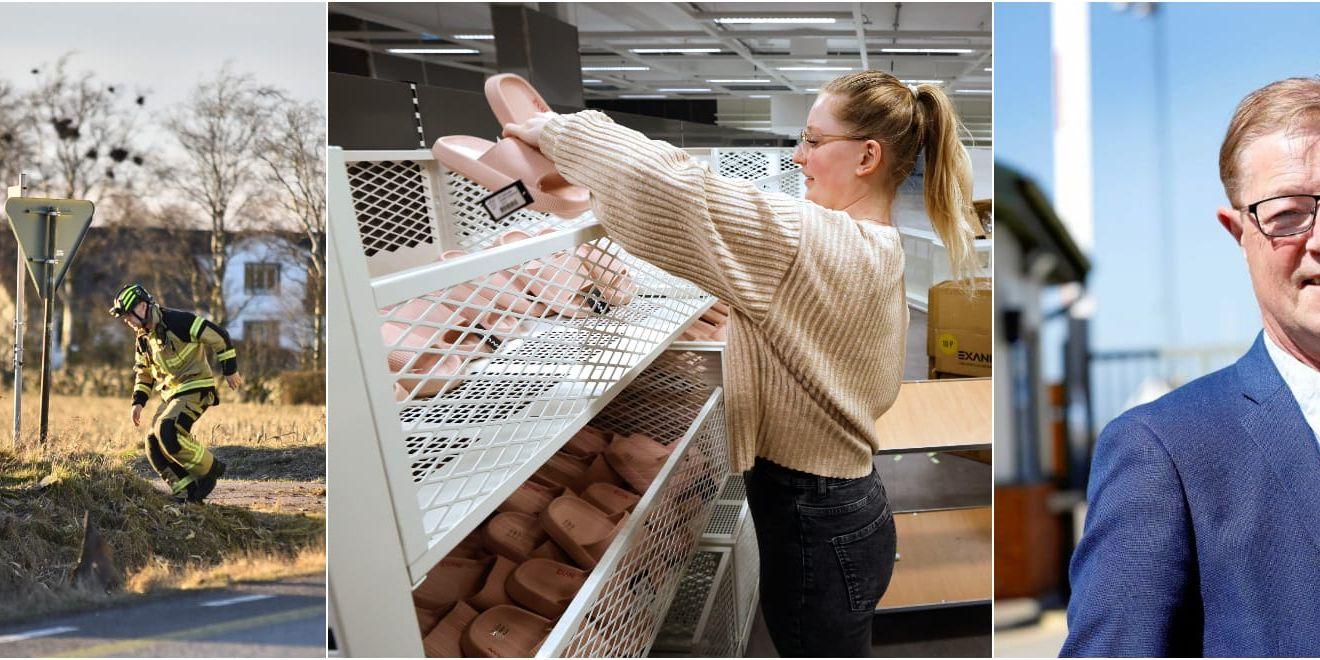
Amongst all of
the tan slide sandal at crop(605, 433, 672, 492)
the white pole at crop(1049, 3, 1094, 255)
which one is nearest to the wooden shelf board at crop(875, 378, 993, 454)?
the tan slide sandal at crop(605, 433, 672, 492)

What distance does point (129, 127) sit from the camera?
172 centimetres

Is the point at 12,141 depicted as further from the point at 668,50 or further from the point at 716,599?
the point at 716,599

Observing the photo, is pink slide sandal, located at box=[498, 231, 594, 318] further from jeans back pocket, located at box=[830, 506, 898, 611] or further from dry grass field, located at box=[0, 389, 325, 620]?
dry grass field, located at box=[0, 389, 325, 620]

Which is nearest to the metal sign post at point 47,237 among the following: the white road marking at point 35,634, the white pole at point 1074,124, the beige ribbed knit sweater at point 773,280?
the white road marking at point 35,634

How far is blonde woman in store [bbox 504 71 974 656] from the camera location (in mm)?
865

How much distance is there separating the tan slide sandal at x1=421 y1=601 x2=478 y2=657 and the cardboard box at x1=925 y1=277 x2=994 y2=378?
0.99 meters

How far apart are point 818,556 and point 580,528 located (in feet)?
1.36

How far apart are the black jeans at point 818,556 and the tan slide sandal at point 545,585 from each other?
0.29 m

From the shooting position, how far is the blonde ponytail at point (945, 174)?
106 centimetres

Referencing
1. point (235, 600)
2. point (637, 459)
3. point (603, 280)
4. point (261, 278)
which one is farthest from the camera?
point (235, 600)

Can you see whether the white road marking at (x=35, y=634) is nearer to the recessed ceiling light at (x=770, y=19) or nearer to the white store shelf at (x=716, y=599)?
the white store shelf at (x=716, y=599)

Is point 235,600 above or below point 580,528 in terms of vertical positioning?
below

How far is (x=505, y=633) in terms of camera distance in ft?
3.54

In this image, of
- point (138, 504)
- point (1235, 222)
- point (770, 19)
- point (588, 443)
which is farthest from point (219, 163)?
point (1235, 222)
